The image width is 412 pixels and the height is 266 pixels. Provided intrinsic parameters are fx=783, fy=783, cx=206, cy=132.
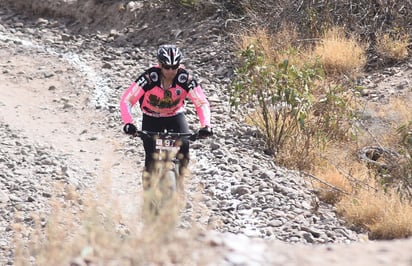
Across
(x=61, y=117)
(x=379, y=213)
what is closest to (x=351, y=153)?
(x=379, y=213)

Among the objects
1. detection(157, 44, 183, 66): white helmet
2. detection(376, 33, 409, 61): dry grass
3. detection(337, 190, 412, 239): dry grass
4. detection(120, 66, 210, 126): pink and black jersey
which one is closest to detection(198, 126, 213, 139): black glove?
detection(120, 66, 210, 126): pink and black jersey

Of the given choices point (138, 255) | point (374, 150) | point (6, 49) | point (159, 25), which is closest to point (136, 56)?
point (159, 25)

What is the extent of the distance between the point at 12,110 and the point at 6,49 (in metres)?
3.05

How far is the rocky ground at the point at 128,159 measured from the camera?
478cm

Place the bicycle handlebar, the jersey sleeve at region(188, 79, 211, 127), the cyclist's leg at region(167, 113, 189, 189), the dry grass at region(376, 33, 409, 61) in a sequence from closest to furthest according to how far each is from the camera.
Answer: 1. the bicycle handlebar
2. the cyclist's leg at region(167, 113, 189, 189)
3. the jersey sleeve at region(188, 79, 211, 127)
4. the dry grass at region(376, 33, 409, 61)

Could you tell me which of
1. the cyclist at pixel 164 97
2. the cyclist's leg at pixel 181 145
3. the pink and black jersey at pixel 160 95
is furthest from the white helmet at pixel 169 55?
the cyclist's leg at pixel 181 145

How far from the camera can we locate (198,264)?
4.02 meters

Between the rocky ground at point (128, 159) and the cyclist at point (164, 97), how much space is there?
0.46 m

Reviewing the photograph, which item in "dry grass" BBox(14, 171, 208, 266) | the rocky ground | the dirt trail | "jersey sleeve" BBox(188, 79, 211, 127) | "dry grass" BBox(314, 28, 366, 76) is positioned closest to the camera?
"dry grass" BBox(14, 171, 208, 266)

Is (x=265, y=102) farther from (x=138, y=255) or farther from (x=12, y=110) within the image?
(x=138, y=255)

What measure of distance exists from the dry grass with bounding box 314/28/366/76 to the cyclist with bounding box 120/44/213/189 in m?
4.65

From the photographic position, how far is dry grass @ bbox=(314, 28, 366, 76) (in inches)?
426

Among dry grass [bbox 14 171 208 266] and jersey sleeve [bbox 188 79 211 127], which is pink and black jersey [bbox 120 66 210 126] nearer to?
jersey sleeve [bbox 188 79 211 127]

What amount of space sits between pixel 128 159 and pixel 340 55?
3.81 m
